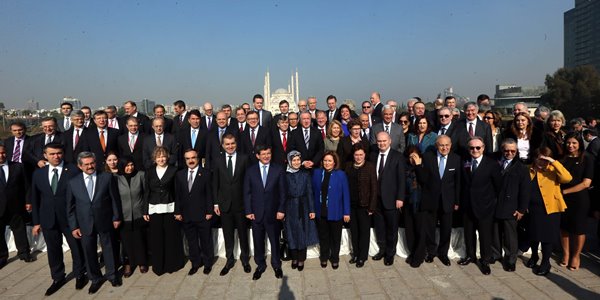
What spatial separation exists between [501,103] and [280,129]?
373 ft

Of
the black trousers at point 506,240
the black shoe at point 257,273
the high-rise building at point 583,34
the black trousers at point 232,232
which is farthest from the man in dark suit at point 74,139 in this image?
the high-rise building at point 583,34

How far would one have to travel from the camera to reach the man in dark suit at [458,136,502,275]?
4711mm

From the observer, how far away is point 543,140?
5234 millimetres

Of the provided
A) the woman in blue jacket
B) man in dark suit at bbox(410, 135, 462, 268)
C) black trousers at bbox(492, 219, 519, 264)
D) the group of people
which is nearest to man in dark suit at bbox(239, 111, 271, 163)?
the group of people

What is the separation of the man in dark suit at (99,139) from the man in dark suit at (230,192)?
2.57 m

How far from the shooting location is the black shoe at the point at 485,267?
4691 millimetres

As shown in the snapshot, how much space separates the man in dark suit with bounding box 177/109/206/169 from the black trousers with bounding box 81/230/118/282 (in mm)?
2171

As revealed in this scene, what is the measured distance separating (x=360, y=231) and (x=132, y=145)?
13.6 feet

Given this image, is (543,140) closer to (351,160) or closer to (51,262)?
(351,160)

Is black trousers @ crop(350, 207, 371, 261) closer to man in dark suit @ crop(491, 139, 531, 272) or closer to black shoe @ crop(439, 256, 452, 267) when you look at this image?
black shoe @ crop(439, 256, 452, 267)

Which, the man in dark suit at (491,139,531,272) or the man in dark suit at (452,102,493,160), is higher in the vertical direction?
the man in dark suit at (452,102,493,160)

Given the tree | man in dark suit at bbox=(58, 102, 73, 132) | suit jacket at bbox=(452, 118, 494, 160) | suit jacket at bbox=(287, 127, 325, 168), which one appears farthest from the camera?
the tree

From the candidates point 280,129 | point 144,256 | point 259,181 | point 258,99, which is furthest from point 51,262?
point 258,99

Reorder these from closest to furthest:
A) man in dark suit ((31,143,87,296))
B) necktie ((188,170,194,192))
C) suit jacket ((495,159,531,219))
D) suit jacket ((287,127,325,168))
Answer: man in dark suit ((31,143,87,296))
suit jacket ((495,159,531,219))
necktie ((188,170,194,192))
suit jacket ((287,127,325,168))
